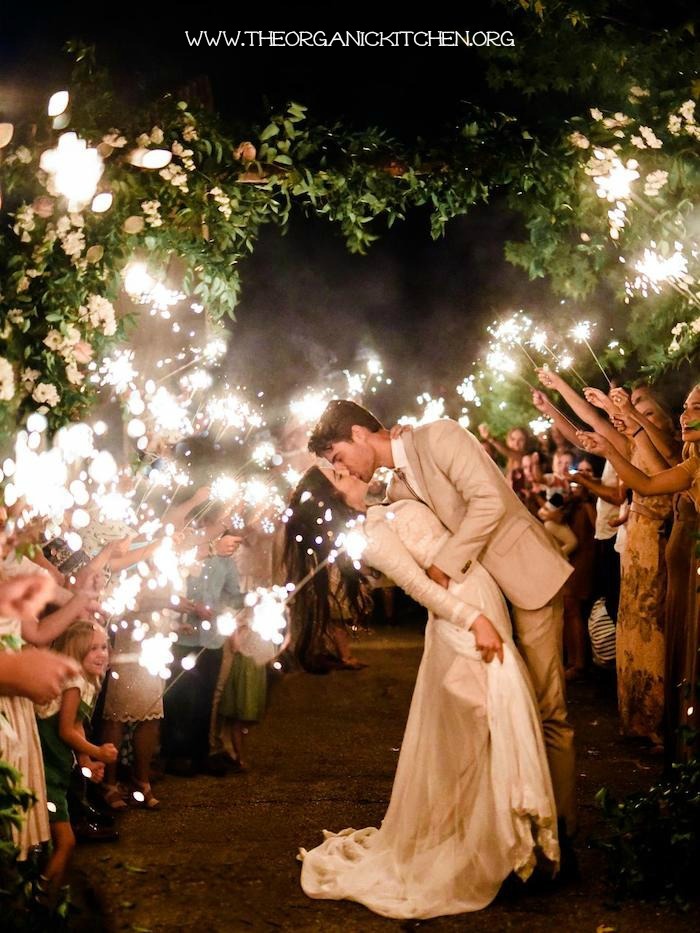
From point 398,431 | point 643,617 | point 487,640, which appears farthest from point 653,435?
point 487,640

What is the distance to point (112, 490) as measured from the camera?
7363mm

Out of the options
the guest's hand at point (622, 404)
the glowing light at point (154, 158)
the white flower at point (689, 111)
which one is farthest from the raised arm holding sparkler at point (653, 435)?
the glowing light at point (154, 158)

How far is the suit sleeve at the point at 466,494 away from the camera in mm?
5066

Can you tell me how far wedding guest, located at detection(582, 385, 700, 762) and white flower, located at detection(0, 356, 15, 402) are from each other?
373cm

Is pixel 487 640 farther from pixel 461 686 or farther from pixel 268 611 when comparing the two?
pixel 268 611

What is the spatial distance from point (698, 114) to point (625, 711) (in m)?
4.74

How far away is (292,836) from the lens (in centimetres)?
618

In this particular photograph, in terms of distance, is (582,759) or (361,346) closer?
(582,759)

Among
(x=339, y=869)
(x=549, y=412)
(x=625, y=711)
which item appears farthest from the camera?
(x=625, y=711)

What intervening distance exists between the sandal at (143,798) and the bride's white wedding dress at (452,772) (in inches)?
65.7

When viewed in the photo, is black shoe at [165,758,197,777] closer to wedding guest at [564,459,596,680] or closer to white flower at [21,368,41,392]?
white flower at [21,368,41,392]

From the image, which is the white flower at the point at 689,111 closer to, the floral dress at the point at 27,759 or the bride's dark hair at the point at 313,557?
the floral dress at the point at 27,759

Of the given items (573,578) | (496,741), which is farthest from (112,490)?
(573,578)

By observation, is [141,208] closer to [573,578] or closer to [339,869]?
[339,869]
